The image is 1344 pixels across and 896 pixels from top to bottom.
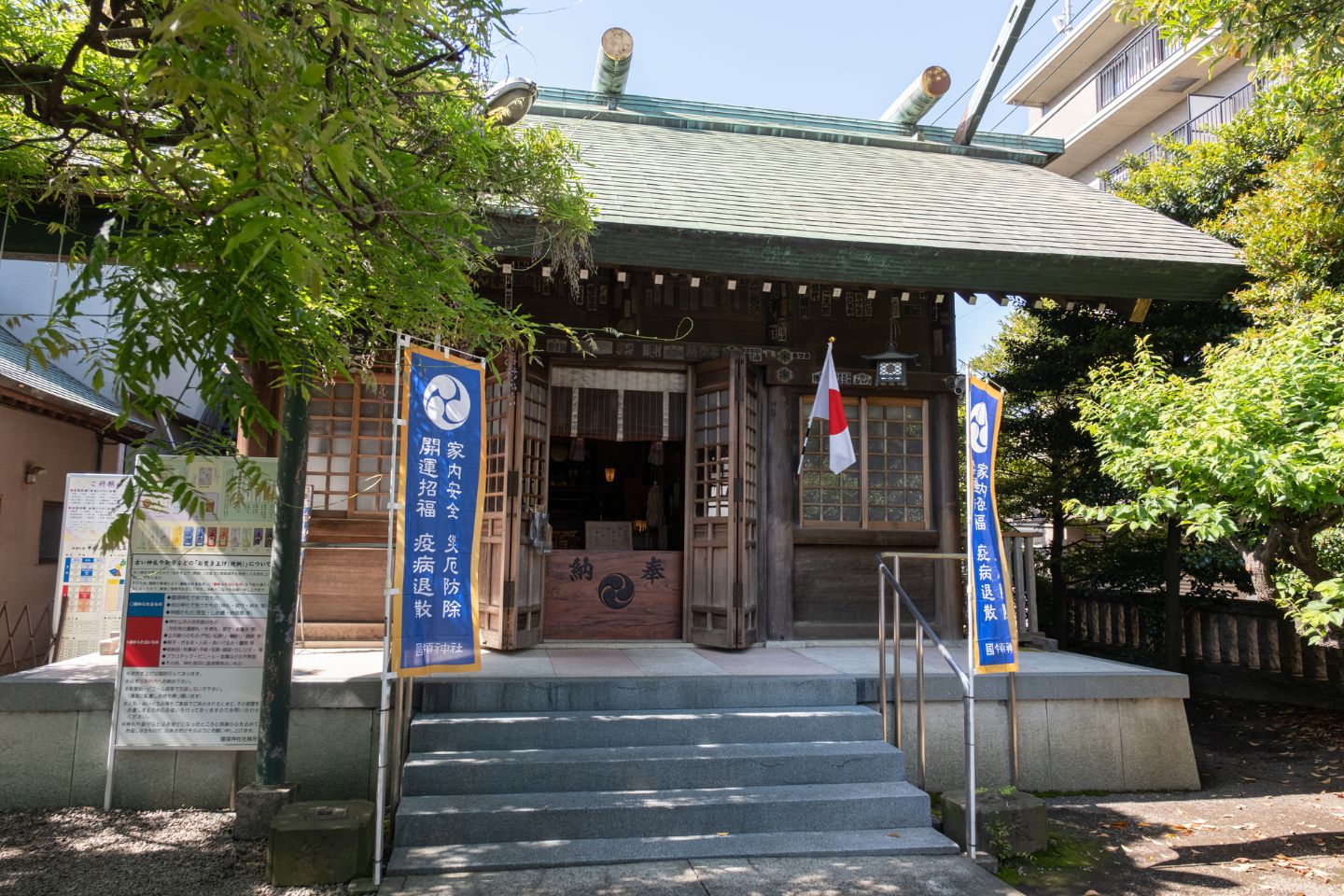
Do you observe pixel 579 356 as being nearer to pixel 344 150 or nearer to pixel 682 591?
pixel 682 591

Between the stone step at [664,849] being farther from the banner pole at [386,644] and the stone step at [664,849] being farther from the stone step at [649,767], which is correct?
the stone step at [649,767]

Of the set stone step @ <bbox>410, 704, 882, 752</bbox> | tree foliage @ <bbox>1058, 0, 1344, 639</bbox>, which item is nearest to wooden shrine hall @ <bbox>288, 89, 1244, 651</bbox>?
tree foliage @ <bbox>1058, 0, 1344, 639</bbox>

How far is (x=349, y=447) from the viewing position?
8.00m

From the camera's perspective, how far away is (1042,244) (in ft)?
26.7

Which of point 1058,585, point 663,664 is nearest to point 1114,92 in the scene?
point 1058,585

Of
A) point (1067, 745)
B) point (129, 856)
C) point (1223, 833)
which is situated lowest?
point (1223, 833)

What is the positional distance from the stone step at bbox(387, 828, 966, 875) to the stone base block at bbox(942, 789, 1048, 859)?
0.18 m

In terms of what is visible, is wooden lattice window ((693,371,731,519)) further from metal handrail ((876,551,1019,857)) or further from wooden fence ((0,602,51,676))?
wooden fence ((0,602,51,676))

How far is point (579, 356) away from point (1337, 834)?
7.01 m

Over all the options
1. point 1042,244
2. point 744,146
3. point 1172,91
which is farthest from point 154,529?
point 1172,91

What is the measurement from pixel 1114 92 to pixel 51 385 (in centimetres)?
2569

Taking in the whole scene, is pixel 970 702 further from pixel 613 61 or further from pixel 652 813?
pixel 613 61

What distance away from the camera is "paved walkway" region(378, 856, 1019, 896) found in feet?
14.1

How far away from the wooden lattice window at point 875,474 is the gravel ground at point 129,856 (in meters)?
5.74
